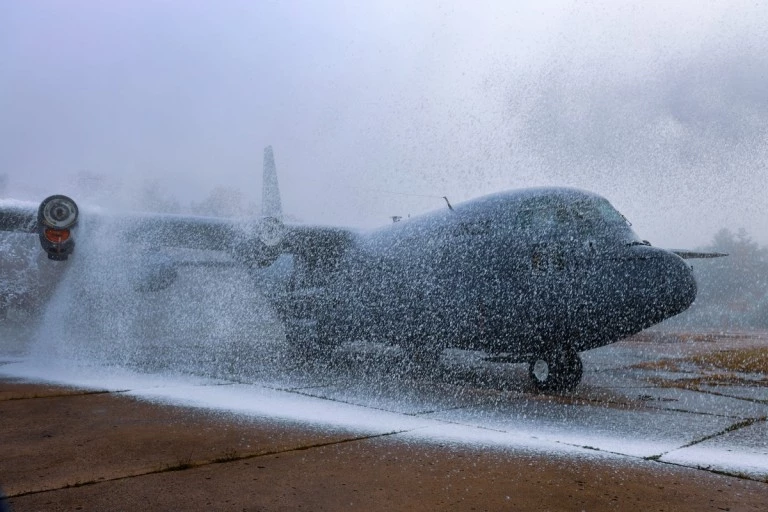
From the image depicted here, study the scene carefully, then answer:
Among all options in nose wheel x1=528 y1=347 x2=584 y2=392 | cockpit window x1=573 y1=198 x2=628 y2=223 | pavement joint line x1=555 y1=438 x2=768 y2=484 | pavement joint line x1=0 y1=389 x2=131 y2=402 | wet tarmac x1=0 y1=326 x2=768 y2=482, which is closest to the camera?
pavement joint line x1=555 y1=438 x2=768 y2=484

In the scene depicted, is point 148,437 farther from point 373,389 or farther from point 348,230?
point 348,230

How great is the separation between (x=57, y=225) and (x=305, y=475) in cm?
902

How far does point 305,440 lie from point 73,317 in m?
16.2

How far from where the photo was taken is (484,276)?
759 cm

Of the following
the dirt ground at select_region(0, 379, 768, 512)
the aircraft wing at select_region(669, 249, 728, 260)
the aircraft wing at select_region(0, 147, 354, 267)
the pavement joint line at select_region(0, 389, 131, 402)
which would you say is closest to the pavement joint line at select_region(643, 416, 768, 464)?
the dirt ground at select_region(0, 379, 768, 512)

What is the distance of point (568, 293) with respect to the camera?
22.0ft

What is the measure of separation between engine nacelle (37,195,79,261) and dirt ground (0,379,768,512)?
21.1 feet

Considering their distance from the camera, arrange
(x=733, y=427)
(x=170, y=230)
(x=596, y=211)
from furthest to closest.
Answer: (x=170, y=230), (x=596, y=211), (x=733, y=427)

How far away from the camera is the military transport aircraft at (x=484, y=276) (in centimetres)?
660

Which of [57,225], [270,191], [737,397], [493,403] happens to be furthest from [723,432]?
[270,191]

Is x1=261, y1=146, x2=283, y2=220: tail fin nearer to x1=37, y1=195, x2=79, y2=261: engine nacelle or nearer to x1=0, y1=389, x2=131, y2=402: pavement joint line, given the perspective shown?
x1=37, y1=195, x2=79, y2=261: engine nacelle

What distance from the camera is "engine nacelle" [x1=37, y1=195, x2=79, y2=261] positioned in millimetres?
→ 10609

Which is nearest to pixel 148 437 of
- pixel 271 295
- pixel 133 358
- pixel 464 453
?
pixel 464 453

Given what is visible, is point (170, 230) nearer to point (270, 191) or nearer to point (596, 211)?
point (270, 191)
